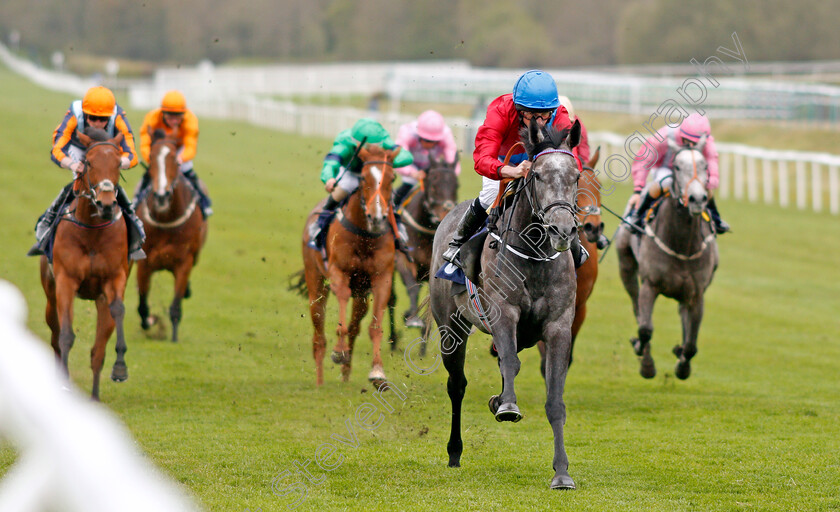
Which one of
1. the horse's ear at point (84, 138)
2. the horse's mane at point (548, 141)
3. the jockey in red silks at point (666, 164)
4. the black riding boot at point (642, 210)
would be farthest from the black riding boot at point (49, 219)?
the black riding boot at point (642, 210)

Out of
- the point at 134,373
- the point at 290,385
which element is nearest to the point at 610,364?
the point at 290,385

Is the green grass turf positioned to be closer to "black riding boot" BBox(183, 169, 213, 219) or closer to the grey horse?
the grey horse

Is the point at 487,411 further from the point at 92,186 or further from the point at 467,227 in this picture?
the point at 92,186

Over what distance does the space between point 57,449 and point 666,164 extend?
790cm

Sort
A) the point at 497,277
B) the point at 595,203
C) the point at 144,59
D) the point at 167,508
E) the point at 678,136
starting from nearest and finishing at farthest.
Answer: the point at 167,508
the point at 497,277
the point at 595,203
the point at 678,136
the point at 144,59

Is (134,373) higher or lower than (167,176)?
lower

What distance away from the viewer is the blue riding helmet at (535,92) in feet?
18.1

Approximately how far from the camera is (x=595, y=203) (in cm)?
707

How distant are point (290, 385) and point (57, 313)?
1.95 metres

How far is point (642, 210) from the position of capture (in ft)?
30.1

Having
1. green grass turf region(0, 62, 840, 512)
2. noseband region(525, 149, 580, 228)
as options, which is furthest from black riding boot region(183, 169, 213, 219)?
noseband region(525, 149, 580, 228)

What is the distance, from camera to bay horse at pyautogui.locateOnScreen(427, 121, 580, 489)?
16.7 ft

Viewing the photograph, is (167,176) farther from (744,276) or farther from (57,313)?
(744,276)

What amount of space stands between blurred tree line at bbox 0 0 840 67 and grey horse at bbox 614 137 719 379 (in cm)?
3347
